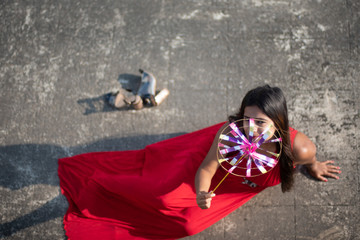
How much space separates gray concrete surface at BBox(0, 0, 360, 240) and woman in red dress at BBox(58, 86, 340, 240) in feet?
0.84

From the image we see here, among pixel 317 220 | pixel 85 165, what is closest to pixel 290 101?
pixel 317 220

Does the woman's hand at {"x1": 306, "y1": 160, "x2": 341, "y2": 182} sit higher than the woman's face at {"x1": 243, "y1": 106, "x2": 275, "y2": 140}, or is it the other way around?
the woman's face at {"x1": 243, "y1": 106, "x2": 275, "y2": 140}

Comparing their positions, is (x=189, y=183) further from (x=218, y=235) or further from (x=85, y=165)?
(x=85, y=165)

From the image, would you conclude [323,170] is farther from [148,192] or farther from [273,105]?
[148,192]

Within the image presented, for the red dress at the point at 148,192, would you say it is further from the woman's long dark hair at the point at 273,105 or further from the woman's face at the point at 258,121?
the woman's face at the point at 258,121

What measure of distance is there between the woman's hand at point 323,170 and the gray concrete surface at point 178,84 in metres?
0.07

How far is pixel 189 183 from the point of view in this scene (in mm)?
2127

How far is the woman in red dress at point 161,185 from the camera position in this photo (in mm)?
2069

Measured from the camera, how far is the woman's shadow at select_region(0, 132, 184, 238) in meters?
2.62

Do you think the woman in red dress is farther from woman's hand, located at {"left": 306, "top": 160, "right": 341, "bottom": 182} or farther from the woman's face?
the woman's face

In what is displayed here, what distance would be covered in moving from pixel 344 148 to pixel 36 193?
8.88 ft

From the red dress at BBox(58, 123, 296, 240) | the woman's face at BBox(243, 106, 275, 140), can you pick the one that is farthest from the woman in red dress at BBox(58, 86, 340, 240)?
the woman's face at BBox(243, 106, 275, 140)

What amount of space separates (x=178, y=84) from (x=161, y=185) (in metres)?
1.06

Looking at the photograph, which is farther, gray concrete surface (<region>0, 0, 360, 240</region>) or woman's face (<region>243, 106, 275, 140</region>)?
gray concrete surface (<region>0, 0, 360, 240</region>)
